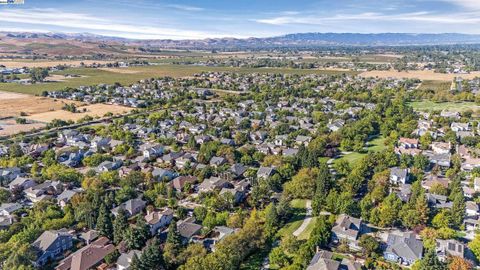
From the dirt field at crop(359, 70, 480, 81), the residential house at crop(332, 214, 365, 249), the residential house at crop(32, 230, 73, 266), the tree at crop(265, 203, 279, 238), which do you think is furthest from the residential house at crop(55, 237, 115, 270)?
the dirt field at crop(359, 70, 480, 81)

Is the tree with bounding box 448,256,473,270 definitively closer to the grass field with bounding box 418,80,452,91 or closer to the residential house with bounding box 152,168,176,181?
the residential house with bounding box 152,168,176,181

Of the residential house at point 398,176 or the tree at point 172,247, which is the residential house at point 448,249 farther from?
the tree at point 172,247

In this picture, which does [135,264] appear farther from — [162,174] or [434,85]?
[434,85]

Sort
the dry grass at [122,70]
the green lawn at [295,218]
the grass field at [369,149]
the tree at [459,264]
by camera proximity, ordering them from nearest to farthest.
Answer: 1. the tree at [459,264]
2. the green lawn at [295,218]
3. the grass field at [369,149]
4. the dry grass at [122,70]

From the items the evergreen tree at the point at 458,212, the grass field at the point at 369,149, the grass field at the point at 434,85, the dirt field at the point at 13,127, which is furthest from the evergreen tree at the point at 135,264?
the grass field at the point at 434,85

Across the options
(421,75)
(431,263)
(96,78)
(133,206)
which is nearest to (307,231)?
(431,263)

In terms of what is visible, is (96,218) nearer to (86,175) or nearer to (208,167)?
(86,175)

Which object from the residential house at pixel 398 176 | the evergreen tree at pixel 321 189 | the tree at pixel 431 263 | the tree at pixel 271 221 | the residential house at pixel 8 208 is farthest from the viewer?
the residential house at pixel 398 176
